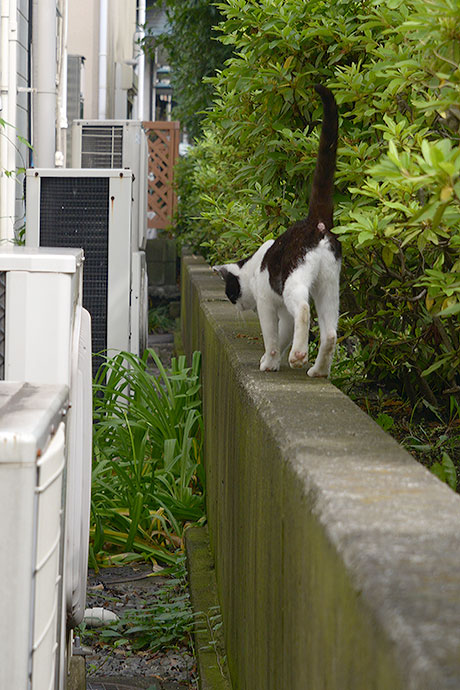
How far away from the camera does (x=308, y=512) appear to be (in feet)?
5.64

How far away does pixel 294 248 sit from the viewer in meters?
3.32

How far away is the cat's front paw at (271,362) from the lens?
135 inches

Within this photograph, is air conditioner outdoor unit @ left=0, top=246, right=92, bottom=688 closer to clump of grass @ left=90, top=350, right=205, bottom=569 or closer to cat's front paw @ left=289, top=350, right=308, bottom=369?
cat's front paw @ left=289, top=350, right=308, bottom=369

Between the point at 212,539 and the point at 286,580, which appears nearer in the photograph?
the point at 286,580

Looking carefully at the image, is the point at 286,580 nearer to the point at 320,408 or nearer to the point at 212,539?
the point at 320,408

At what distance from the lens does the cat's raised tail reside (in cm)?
329

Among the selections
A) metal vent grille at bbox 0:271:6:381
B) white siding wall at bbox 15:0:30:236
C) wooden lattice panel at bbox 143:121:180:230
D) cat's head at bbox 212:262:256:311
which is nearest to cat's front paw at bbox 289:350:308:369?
cat's head at bbox 212:262:256:311

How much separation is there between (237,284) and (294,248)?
929 mm

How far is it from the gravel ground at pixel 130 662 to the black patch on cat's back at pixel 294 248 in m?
1.51

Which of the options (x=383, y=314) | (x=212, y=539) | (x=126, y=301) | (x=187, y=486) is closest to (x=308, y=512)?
(x=383, y=314)

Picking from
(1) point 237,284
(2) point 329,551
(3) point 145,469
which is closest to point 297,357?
(1) point 237,284

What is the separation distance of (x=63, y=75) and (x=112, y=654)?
7166 mm

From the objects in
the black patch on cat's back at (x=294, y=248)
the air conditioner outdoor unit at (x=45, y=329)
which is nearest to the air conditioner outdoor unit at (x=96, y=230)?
the black patch on cat's back at (x=294, y=248)

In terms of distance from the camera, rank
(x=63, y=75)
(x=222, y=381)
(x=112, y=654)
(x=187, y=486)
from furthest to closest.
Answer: (x=63, y=75) → (x=187, y=486) → (x=222, y=381) → (x=112, y=654)
